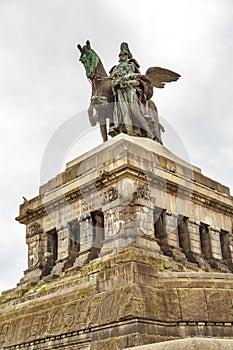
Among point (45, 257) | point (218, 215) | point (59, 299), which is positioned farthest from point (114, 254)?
point (218, 215)

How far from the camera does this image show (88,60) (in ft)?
80.1

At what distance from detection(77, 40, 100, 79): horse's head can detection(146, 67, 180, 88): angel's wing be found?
2779 mm

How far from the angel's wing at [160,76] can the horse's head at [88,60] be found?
9.12 ft

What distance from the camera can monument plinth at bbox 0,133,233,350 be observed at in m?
13.0

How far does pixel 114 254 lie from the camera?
16.9 meters

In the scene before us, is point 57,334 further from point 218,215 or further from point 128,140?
point 218,215

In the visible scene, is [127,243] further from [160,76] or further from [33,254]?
[160,76]

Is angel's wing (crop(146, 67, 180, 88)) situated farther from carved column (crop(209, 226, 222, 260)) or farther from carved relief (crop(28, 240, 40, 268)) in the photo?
carved relief (crop(28, 240, 40, 268))

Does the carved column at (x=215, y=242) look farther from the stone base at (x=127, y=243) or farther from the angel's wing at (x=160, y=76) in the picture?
the angel's wing at (x=160, y=76)

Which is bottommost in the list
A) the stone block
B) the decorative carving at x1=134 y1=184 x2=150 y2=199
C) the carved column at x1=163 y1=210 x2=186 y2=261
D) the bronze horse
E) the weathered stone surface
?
the weathered stone surface

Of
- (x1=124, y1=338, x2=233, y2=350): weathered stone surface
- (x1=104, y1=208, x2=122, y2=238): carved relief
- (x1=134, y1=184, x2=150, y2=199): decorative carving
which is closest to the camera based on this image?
(x1=124, y1=338, x2=233, y2=350): weathered stone surface

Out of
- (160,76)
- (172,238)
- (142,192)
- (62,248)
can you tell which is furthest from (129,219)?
(160,76)

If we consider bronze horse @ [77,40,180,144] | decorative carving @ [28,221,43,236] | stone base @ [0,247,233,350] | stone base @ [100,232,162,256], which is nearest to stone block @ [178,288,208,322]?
stone base @ [0,247,233,350]

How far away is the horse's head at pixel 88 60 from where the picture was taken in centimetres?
2441
